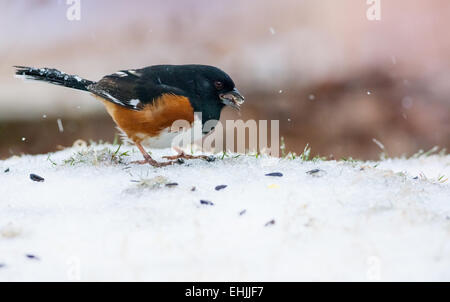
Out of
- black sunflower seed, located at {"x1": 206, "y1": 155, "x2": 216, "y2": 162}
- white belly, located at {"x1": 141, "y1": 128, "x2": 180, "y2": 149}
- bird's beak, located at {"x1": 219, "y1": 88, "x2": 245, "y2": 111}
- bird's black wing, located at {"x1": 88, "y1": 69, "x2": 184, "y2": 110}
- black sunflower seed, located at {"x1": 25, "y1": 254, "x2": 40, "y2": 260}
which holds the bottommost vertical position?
black sunflower seed, located at {"x1": 25, "y1": 254, "x2": 40, "y2": 260}

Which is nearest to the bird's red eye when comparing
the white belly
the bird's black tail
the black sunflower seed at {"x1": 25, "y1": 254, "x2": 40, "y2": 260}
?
the white belly

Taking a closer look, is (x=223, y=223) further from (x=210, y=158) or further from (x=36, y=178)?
(x=36, y=178)

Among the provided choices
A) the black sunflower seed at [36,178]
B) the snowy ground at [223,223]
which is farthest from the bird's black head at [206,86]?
the black sunflower seed at [36,178]

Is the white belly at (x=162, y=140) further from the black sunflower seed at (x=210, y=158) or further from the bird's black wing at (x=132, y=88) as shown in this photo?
the black sunflower seed at (x=210, y=158)

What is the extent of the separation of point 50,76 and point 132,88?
82 centimetres

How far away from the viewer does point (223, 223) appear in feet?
11.0

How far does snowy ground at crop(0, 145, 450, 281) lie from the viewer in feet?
9.33

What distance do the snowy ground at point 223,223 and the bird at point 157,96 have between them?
1.06ft

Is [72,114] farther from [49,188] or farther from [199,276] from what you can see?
[199,276]

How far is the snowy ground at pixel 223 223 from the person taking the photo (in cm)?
284

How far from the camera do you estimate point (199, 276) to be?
2.77m

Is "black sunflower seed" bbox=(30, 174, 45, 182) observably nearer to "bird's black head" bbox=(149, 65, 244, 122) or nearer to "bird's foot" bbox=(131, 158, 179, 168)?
"bird's foot" bbox=(131, 158, 179, 168)

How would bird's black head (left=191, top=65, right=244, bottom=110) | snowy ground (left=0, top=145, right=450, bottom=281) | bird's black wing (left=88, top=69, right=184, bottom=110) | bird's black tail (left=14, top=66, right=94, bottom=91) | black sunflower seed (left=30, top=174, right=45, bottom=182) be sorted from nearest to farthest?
1. snowy ground (left=0, top=145, right=450, bottom=281)
2. black sunflower seed (left=30, top=174, right=45, bottom=182)
3. bird's black wing (left=88, top=69, right=184, bottom=110)
4. bird's black head (left=191, top=65, right=244, bottom=110)
5. bird's black tail (left=14, top=66, right=94, bottom=91)

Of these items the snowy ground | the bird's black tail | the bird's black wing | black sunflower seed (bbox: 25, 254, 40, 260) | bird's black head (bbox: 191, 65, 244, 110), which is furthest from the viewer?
the bird's black tail
